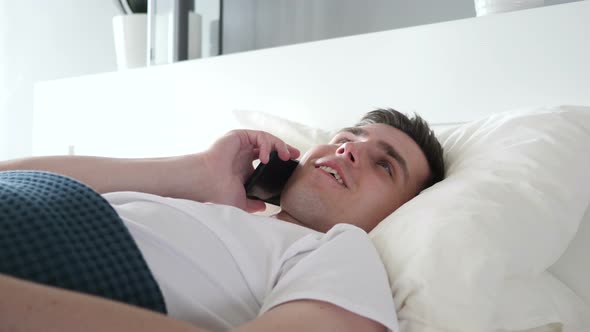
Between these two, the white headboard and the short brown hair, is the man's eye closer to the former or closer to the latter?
the short brown hair

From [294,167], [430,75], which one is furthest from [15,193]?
[430,75]

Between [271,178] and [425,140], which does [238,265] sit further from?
[425,140]

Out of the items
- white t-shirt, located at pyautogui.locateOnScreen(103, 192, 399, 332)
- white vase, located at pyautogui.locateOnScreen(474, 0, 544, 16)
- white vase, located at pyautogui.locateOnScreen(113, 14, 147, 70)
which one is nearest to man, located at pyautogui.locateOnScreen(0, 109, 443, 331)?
white t-shirt, located at pyautogui.locateOnScreen(103, 192, 399, 332)

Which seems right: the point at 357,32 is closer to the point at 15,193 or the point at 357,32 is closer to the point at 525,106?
the point at 525,106

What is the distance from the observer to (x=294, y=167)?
128 centimetres

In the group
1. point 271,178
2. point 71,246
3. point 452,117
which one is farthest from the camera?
point 452,117

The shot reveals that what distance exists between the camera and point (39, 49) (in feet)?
10.1

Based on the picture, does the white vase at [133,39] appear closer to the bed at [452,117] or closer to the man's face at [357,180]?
the bed at [452,117]

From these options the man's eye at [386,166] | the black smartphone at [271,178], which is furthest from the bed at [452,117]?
the black smartphone at [271,178]

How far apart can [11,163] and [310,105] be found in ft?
2.86

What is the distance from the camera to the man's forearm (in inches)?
44.1

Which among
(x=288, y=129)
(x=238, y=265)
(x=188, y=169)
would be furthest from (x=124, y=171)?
(x=288, y=129)

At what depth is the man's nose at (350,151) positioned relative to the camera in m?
1.21

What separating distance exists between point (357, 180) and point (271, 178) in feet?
0.60
